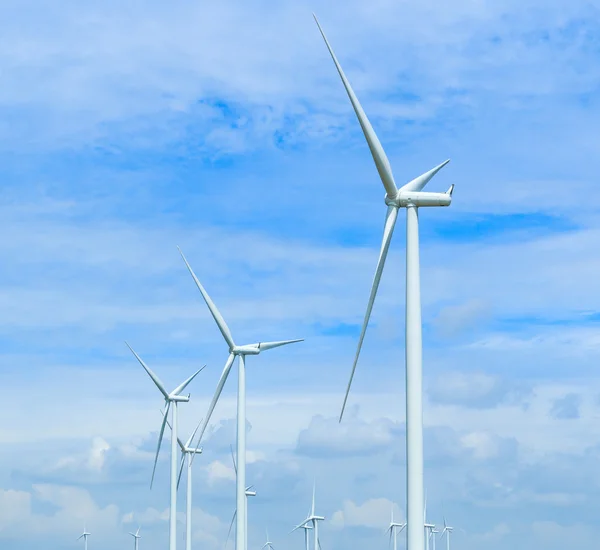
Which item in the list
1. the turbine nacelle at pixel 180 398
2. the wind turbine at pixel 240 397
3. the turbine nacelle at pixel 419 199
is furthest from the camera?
the turbine nacelle at pixel 180 398

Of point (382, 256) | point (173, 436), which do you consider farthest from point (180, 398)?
point (382, 256)

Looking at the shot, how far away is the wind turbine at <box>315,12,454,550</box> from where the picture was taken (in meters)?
40.4

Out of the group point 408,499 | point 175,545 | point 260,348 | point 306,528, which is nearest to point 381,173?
point 408,499

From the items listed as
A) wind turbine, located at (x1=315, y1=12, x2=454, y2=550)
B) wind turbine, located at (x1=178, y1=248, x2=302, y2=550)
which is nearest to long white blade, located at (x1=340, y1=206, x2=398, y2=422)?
wind turbine, located at (x1=315, y1=12, x2=454, y2=550)

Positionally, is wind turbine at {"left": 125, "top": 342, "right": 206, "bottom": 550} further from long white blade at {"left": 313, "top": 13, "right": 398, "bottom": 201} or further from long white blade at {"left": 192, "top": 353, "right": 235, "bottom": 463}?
long white blade at {"left": 313, "top": 13, "right": 398, "bottom": 201}

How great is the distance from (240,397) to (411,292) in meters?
31.9

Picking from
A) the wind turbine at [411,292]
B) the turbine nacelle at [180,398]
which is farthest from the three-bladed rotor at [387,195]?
the turbine nacelle at [180,398]

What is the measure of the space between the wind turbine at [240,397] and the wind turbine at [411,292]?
27683mm

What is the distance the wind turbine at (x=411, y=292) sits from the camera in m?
40.4

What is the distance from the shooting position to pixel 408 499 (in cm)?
4047

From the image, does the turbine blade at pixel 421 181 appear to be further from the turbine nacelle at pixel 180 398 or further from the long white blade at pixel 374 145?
the turbine nacelle at pixel 180 398

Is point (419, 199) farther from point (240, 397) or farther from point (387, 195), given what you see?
point (240, 397)

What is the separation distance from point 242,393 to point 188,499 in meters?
40.8

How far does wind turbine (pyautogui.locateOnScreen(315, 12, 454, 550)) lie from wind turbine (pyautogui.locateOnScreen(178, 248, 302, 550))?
2768cm
